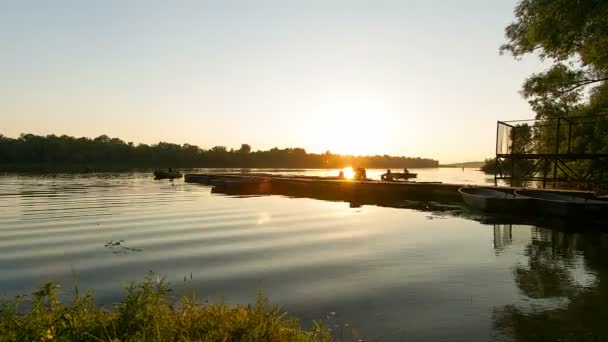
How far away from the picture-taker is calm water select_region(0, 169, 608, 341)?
7.39 meters

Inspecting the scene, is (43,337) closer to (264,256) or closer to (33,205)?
(264,256)

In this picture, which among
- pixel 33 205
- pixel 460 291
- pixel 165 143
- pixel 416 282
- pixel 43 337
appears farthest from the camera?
pixel 165 143

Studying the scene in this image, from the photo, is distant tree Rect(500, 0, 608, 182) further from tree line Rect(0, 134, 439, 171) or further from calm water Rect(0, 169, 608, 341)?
tree line Rect(0, 134, 439, 171)

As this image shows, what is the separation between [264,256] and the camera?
494 inches

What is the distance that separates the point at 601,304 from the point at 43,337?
9442 millimetres

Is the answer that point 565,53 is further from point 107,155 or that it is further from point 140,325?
point 107,155

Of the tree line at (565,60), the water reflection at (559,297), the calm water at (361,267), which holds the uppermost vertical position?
the tree line at (565,60)

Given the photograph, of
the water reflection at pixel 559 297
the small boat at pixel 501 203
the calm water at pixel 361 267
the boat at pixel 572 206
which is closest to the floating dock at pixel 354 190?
the boat at pixel 572 206

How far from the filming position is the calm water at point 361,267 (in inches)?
291

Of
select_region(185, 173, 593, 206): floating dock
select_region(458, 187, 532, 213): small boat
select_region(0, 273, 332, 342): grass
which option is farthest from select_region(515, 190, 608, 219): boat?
select_region(0, 273, 332, 342): grass

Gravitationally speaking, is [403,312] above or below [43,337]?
below

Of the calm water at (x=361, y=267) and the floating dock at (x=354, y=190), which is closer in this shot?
the calm water at (x=361, y=267)

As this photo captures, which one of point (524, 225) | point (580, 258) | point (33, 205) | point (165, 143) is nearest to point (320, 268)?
point (580, 258)

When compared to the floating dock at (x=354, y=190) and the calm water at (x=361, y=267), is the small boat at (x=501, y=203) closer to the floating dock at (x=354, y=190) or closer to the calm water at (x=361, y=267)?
the calm water at (x=361, y=267)
